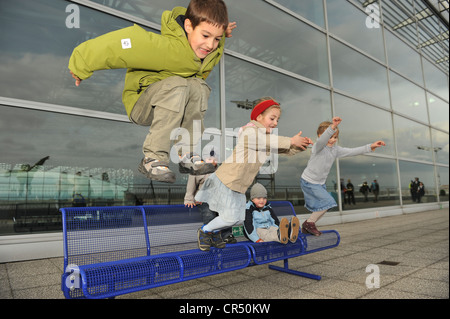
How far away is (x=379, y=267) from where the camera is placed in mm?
3416

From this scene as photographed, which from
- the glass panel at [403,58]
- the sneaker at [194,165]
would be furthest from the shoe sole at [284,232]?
the glass panel at [403,58]

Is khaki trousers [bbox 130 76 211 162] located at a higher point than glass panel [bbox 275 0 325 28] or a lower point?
lower

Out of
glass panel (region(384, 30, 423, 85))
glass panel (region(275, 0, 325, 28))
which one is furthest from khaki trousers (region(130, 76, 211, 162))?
glass panel (region(384, 30, 423, 85))

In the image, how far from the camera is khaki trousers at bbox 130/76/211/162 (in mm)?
1090

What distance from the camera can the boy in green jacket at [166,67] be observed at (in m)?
0.99

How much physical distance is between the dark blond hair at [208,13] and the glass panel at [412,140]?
12317mm

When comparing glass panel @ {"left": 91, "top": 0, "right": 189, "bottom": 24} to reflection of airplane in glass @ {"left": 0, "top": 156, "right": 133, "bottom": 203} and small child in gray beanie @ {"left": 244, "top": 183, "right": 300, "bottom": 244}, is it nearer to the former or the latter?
reflection of airplane in glass @ {"left": 0, "top": 156, "right": 133, "bottom": 203}

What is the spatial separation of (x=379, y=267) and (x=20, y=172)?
4694mm

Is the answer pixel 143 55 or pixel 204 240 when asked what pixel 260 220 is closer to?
pixel 204 240

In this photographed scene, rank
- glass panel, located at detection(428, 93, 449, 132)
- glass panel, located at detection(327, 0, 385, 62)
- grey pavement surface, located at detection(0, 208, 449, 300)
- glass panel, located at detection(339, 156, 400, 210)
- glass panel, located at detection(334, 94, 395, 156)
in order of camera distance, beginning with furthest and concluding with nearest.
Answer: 1. glass panel, located at detection(428, 93, 449, 132)
2. glass panel, located at detection(327, 0, 385, 62)
3. glass panel, located at detection(334, 94, 395, 156)
4. glass panel, located at detection(339, 156, 400, 210)
5. grey pavement surface, located at detection(0, 208, 449, 300)

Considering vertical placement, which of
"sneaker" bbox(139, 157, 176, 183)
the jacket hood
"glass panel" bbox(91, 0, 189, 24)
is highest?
"glass panel" bbox(91, 0, 189, 24)

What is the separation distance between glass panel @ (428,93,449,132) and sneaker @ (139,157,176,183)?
16935mm

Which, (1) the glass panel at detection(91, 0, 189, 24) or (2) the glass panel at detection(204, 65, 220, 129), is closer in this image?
(1) the glass panel at detection(91, 0, 189, 24)

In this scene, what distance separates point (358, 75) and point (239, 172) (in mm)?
9533
